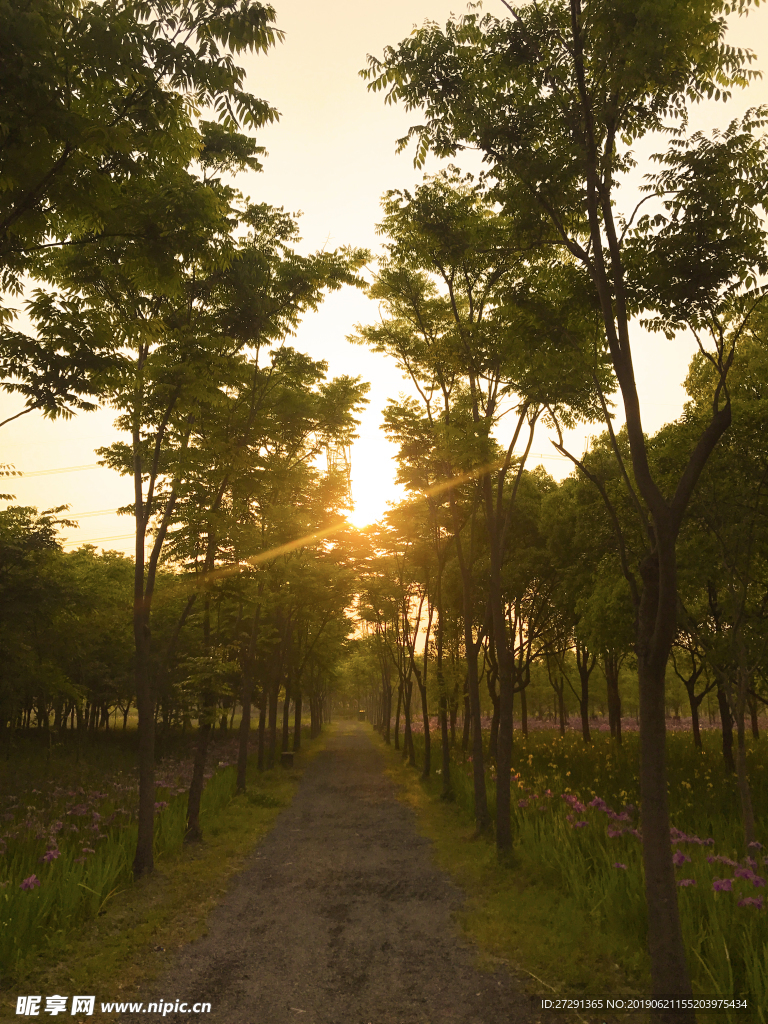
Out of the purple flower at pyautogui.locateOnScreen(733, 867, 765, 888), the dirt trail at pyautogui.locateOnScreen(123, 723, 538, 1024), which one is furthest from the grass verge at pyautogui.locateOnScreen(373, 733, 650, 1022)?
the purple flower at pyautogui.locateOnScreen(733, 867, 765, 888)

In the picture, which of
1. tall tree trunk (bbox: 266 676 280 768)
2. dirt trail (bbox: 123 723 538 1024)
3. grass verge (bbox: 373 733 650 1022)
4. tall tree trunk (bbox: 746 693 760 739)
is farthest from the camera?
tall tree trunk (bbox: 266 676 280 768)

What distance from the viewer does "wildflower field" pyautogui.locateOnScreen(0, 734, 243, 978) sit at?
607 centimetres

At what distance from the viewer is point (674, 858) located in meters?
7.04

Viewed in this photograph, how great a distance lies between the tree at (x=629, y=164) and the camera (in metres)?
4.74

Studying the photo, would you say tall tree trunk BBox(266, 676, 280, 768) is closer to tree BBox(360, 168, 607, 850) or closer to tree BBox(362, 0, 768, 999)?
tree BBox(360, 168, 607, 850)

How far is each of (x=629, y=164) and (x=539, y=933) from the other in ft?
27.8

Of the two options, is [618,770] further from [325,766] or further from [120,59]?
[120,59]

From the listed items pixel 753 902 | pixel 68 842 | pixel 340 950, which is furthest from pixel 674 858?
pixel 68 842

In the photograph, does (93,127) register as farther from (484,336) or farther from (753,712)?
(753,712)

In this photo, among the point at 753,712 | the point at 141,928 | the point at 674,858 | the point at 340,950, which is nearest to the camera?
the point at 340,950

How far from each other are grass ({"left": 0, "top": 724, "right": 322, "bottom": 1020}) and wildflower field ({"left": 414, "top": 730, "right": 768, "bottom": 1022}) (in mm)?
4796

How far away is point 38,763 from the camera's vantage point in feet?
66.9

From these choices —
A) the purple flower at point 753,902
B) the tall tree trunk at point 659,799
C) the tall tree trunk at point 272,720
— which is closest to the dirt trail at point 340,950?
the tall tree trunk at point 659,799

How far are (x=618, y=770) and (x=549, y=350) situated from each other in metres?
11.6
